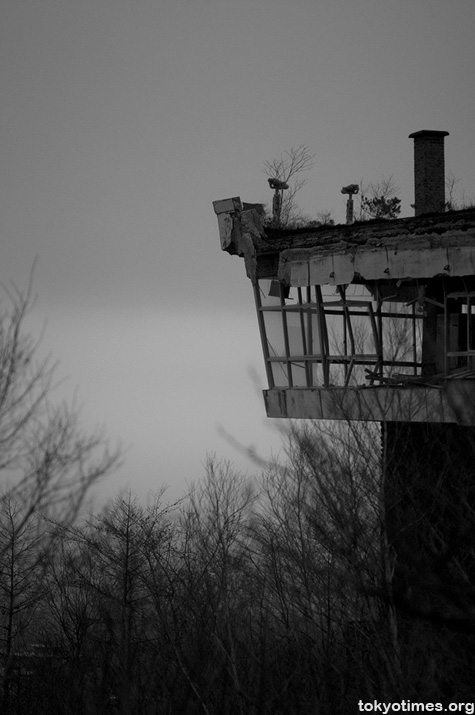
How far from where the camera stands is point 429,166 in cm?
3322

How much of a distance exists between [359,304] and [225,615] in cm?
1115

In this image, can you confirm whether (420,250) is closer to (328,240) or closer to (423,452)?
(328,240)

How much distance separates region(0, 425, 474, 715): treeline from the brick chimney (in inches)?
420

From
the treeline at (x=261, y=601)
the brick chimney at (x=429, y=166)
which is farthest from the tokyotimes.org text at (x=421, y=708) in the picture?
the brick chimney at (x=429, y=166)

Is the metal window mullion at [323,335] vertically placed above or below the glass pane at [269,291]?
below

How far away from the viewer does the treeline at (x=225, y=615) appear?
21.4 m

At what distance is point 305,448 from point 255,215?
563cm

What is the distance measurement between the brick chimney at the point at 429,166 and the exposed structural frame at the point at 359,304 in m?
10.9

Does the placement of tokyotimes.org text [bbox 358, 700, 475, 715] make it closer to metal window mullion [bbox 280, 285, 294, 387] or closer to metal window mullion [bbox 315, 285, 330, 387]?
metal window mullion [bbox 315, 285, 330, 387]

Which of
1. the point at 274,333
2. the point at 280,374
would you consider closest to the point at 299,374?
the point at 280,374

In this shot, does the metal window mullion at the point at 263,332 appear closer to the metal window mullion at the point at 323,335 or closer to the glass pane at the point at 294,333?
the glass pane at the point at 294,333

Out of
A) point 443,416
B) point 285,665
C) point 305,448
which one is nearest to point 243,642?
point 285,665

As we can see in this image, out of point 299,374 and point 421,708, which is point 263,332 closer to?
point 299,374

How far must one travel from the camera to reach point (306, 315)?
21.3 meters
